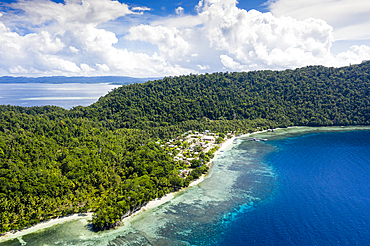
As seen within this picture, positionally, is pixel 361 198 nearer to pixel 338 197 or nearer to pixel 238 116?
pixel 338 197

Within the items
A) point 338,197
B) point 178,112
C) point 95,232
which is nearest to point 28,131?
point 95,232

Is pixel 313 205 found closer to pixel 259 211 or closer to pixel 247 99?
pixel 259 211

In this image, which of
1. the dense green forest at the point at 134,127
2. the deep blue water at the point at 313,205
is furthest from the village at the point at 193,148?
the deep blue water at the point at 313,205

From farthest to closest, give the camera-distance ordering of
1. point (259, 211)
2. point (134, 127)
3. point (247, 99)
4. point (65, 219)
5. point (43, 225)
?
point (247, 99) → point (134, 127) → point (259, 211) → point (65, 219) → point (43, 225)

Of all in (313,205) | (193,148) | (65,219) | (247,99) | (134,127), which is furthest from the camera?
(247,99)

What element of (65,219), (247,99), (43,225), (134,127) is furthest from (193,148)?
(247,99)

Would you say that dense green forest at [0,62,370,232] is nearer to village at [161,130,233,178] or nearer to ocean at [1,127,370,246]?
village at [161,130,233,178]
